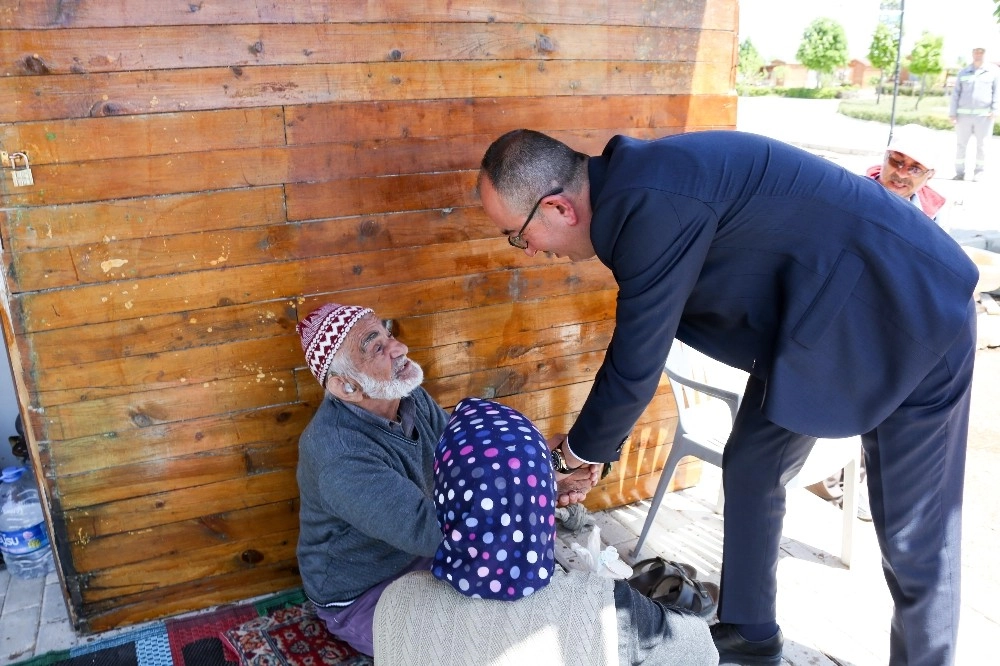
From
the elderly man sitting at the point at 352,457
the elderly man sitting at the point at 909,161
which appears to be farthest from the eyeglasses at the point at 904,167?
the elderly man sitting at the point at 352,457

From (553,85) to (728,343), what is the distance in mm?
1291

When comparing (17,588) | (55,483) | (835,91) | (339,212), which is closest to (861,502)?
(339,212)

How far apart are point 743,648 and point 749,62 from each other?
47.2 meters

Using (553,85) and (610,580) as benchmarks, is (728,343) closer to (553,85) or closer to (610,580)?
(610,580)

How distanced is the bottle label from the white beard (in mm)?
1676

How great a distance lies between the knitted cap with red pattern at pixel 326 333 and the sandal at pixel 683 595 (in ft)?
4.67

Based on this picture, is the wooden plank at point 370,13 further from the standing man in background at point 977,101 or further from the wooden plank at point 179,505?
the standing man in background at point 977,101

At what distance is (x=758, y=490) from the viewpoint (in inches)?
95.3

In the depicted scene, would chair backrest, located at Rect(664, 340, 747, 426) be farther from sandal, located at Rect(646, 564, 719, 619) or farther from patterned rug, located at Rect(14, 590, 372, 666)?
patterned rug, located at Rect(14, 590, 372, 666)

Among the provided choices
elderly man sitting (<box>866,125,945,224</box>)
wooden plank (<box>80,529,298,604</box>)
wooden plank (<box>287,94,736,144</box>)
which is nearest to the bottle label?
wooden plank (<box>80,529,298,604</box>)

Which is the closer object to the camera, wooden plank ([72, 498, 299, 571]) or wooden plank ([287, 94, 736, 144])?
wooden plank ([287, 94, 736, 144])

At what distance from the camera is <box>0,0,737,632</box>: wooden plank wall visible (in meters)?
2.41

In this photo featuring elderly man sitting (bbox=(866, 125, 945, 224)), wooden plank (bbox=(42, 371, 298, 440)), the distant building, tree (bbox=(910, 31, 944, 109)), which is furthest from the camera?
the distant building

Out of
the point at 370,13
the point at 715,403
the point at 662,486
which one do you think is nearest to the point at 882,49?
the point at 715,403
